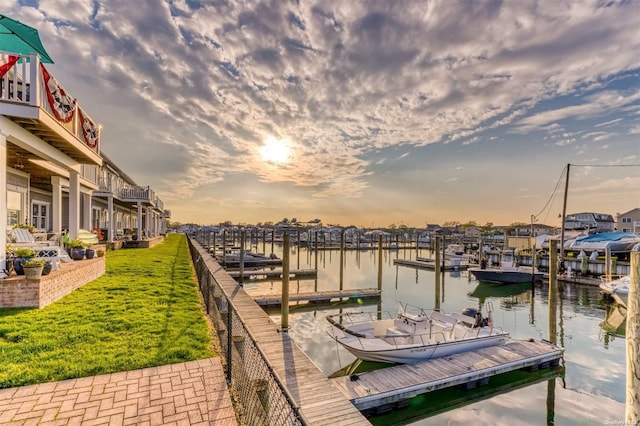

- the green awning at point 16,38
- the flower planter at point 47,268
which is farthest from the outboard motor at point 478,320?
the green awning at point 16,38

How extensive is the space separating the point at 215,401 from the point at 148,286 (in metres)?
7.75

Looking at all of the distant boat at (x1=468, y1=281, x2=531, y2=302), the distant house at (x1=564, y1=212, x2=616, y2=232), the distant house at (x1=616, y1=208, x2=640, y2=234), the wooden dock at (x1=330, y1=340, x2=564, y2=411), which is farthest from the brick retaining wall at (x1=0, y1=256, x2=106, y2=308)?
the distant house at (x1=564, y1=212, x2=616, y2=232)

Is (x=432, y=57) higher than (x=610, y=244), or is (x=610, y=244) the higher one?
(x=432, y=57)

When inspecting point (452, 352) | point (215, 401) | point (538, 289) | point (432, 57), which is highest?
A: point (432, 57)

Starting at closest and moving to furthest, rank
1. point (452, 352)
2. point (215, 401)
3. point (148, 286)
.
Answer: point (215, 401)
point (452, 352)
point (148, 286)

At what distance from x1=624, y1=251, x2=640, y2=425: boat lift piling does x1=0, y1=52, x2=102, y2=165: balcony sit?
35.4ft

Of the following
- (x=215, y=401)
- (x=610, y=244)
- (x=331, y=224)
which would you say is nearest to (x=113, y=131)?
(x=215, y=401)

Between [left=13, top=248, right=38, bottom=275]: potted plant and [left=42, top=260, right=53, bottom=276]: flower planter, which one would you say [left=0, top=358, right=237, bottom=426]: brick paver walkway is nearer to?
[left=42, top=260, right=53, bottom=276]: flower planter

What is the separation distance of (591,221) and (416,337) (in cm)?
7247

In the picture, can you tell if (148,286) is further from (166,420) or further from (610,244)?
(610,244)

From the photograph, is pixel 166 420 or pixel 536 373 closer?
pixel 166 420

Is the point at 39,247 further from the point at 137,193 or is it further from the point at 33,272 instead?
the point at 137,193

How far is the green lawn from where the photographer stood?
483cm

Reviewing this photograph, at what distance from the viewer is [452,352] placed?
385 inches
